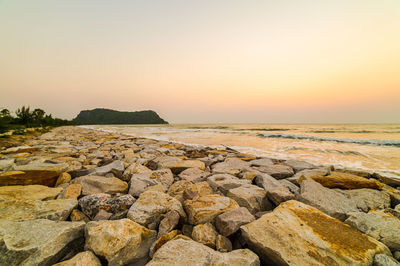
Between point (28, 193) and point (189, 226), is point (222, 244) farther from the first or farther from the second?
point (28, 193)

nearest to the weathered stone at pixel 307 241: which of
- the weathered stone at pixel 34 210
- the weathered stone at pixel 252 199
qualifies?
the weathered stone at pixel 252 199

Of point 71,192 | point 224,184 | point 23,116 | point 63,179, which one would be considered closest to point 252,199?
point 224,184

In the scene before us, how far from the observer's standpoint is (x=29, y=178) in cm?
237

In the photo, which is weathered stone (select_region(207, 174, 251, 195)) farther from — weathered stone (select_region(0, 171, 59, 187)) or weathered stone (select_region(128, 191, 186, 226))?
weathered stone (select_region(0, 171, 59, 187))

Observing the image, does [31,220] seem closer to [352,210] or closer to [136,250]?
[136,250]

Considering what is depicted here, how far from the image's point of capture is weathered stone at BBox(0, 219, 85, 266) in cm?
111

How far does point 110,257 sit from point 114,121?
128 meters

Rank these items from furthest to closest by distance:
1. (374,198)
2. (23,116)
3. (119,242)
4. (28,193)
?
1. (23,116)
2. (374,198)
3. (28,193)
4. (119,242)

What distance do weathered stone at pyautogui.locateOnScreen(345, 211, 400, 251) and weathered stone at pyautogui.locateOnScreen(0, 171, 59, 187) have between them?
4.07 meters

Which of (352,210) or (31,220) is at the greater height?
(31,220)

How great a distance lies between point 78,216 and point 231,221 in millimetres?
1672

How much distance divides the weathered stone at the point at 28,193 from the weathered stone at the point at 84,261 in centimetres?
129

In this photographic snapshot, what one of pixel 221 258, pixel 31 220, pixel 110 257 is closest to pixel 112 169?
pixel 31 220

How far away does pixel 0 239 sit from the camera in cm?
116
